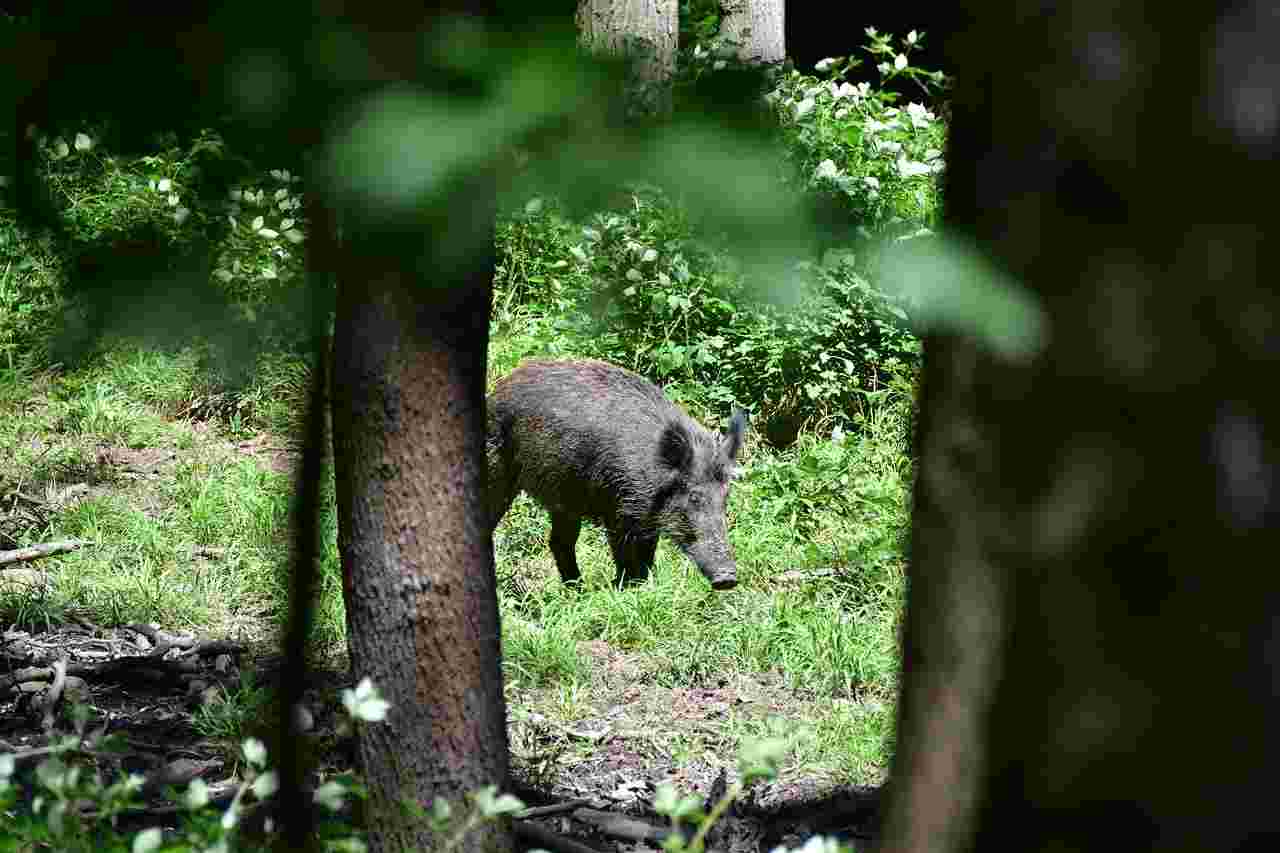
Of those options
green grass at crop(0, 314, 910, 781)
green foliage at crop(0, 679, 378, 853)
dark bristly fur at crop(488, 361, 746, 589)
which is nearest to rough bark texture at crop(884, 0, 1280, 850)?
green foliage at crop(0, 679, 378, 853)

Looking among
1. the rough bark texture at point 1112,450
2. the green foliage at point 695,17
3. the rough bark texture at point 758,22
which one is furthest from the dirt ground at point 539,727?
the rough bark texture at point 758,22

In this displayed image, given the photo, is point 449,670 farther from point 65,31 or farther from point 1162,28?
point 1162,28

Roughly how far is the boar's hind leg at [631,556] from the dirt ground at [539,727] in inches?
40.3

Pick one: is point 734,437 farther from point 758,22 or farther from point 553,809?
point 758,22

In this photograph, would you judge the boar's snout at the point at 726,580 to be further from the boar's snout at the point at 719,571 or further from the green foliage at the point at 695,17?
the green foliage at the point at 695,17

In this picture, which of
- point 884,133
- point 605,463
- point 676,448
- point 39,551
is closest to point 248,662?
point 39,551

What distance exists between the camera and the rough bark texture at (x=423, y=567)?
2.78 m

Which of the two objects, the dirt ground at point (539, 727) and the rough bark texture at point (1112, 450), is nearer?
the rough bark texture at point (1112, 450)

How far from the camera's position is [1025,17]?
40.2 inches

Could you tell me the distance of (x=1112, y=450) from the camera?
1118 mm

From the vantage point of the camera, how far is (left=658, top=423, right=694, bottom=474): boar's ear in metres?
6.66

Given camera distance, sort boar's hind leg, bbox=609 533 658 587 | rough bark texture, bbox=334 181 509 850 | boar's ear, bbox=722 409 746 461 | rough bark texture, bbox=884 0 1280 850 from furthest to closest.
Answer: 1. boar's ear, bbox=722 409 746 461
2. boar's hind leg, bbox=609 533 658 587
3. rough bark texture, bbox=334 181 509 850
4. rough bark texture, bbox=884 0 1280 850

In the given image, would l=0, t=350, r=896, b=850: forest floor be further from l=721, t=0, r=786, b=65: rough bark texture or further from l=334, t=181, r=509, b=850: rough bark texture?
l=721, t=0, r=786, b=65: rough bark texture

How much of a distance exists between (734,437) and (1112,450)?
556 centimetres
